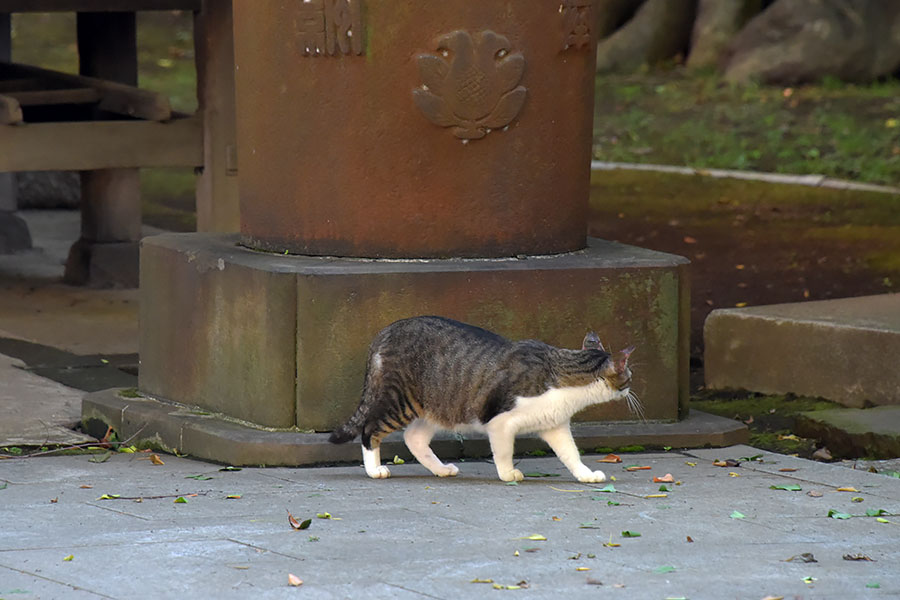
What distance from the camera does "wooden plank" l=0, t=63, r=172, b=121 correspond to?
32.9ft

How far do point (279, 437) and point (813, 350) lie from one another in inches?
114

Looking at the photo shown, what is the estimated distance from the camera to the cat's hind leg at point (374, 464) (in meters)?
6.00

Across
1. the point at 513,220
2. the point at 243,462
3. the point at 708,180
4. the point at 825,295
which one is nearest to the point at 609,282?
the point at 513,220

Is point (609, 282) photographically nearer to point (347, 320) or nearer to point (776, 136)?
point (347, 320)

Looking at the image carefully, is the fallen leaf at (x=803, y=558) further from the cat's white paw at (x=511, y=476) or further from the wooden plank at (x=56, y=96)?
the wooden plank at (x=56, y=96)

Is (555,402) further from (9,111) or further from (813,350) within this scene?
(9,111)

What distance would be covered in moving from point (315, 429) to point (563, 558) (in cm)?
190

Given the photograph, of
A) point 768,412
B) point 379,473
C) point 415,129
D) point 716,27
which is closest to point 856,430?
point 768,412

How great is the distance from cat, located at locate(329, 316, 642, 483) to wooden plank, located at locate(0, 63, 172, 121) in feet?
14.5

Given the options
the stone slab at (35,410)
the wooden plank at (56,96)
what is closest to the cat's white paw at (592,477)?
the stone slab at (35,410)

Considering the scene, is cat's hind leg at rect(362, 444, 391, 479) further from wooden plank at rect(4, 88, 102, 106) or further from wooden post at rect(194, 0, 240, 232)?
wooden plank at rect(4, 88, 102, 106)

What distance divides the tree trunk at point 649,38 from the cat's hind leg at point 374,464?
13.4 metres

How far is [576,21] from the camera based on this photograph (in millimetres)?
6691

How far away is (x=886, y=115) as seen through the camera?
15789 mm
